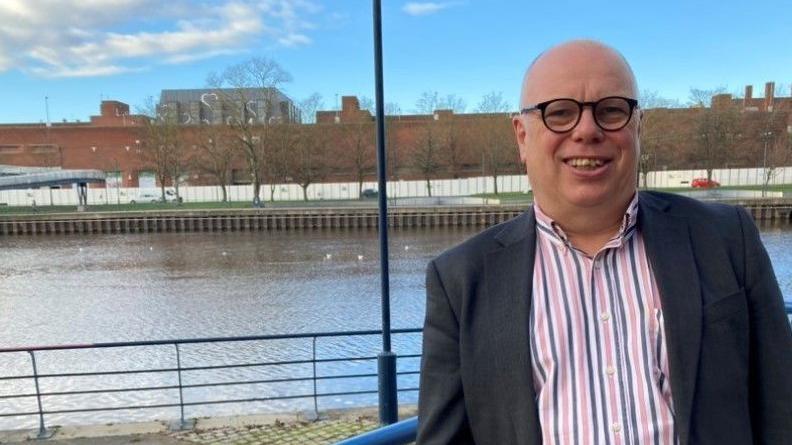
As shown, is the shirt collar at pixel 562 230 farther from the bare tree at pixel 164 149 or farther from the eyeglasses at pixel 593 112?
the bare tree at pixel 164 149

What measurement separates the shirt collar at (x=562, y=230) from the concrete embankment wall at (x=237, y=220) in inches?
1565

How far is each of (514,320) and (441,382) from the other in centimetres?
22

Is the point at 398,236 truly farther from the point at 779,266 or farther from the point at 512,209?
the point at 779,266

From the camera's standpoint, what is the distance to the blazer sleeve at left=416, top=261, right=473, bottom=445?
1.32 m

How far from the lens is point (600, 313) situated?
1.29m

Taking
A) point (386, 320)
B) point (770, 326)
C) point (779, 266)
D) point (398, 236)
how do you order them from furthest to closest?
1. point (398, 236)
2. point (779, 266)
3. point (386, 320)
4. point (770, 326)

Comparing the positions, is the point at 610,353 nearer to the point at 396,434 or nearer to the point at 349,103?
the point at 396,434

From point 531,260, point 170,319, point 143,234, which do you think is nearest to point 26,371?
point 170,319

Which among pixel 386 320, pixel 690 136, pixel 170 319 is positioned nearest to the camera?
pixel 386 320

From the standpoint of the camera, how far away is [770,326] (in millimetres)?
1238

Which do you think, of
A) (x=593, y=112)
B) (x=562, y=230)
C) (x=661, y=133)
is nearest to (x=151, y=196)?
(x=661, y=133)

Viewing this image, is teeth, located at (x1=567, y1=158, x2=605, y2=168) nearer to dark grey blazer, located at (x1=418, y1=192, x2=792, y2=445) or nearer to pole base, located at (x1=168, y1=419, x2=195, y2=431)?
dark grey blazer, located at (x1=418, y1=192, x2=792, y2=445)

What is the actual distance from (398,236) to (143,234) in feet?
62.5

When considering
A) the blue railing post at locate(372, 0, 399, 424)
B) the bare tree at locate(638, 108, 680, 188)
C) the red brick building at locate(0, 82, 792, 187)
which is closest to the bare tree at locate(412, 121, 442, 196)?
the red brick building at locate(0, 82, 792, 187)
